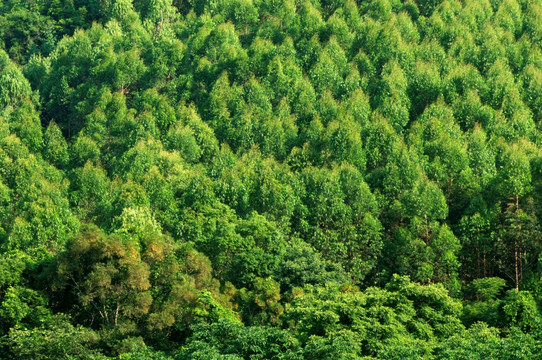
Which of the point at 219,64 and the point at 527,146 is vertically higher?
the point at 219,64

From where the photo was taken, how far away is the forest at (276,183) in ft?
199

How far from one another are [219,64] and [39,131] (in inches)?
950

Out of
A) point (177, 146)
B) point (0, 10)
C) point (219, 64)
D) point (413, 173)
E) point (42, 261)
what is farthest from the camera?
point (0, 10)

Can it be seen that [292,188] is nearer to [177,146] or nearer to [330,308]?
[177,146]

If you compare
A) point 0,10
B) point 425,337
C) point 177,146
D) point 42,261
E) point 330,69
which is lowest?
point 425,337

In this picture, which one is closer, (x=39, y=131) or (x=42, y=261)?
(x=42, y=261)

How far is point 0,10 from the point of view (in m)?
158

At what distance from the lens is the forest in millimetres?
60750

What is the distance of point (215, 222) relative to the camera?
261 ft

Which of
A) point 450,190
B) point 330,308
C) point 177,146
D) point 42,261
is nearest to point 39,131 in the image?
point 177,146

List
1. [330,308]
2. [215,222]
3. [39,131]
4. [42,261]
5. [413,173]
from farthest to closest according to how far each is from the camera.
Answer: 1. [39,131]
2. [413,173]
3. [215,222]
4. [42,261]
5. [330,308]

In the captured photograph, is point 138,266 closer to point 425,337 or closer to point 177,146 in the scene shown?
point 425,337

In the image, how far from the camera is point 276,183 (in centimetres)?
8438

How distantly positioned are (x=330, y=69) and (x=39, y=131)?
36.1 metres
